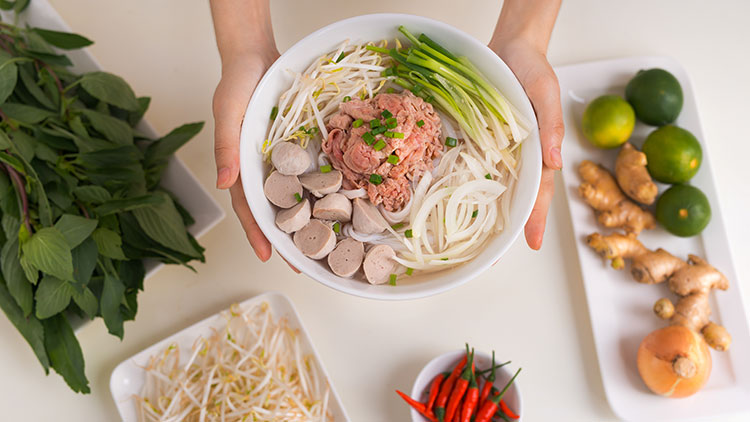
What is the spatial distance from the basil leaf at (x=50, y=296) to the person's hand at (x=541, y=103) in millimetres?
1433

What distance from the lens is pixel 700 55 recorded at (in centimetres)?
224

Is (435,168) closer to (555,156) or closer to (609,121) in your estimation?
(555,156)

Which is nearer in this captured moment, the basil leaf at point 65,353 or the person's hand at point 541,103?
the person's hand at point 541,103

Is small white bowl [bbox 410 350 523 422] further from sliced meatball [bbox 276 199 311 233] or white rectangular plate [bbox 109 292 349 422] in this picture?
sliced meatball [bbox 276 199 311 233]

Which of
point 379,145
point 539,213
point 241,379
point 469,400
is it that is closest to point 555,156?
point 539,213

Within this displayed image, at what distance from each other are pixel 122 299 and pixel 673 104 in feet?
6.73

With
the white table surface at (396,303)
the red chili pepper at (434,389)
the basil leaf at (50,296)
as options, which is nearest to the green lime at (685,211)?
the white table surface at (396,303)

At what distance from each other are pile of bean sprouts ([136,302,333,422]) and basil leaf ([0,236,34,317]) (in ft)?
1.47

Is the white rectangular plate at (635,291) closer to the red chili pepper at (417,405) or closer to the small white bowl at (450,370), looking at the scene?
the small white bowl at (450,370)

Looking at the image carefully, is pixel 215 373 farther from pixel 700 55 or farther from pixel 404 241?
pixel 700 55

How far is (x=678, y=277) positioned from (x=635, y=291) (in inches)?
6.0

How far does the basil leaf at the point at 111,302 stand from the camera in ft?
5.68

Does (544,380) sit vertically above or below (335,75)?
below

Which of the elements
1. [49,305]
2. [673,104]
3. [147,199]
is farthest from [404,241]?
[673,104]
